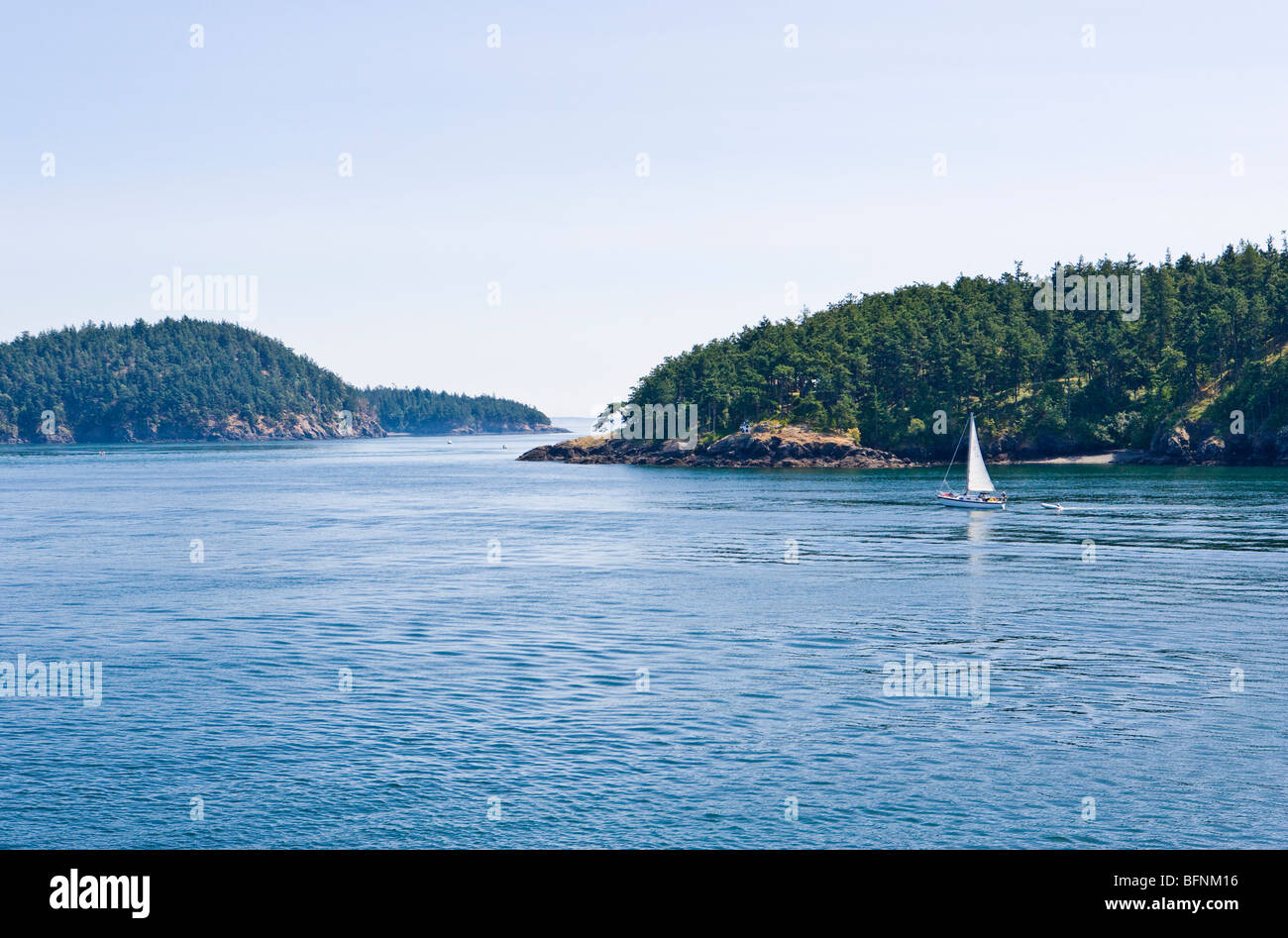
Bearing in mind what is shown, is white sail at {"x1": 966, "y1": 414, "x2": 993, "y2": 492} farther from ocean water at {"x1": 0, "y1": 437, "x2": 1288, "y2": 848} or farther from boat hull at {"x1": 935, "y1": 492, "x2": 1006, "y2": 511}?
ocean water at {"x1": 0, "y1": 437, "x2": 1288, "y2": 848}

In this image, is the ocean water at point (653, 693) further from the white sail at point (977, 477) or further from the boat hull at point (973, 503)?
the white sail at point (977, 477)

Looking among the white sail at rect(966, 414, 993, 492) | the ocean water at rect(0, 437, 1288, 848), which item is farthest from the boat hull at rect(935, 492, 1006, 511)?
the ocean water at rect(0, 437, 1288, 848)

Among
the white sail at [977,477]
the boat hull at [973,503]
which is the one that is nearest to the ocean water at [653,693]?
the boat hull at [973,503]

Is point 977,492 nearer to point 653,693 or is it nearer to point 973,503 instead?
point 973,503

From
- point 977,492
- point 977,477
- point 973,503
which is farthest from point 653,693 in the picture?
point 977,477

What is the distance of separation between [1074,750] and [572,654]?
2266 centimetres

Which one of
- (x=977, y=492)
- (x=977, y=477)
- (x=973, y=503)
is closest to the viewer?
(x=973, y=503)

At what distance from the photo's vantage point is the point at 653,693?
140 ft

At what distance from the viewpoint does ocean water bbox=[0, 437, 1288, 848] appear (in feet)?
97.5

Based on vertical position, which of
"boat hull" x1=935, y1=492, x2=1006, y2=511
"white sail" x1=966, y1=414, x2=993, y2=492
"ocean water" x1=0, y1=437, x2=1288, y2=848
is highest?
"white sail" x1=966, y1=414, x2=993, y2=492
